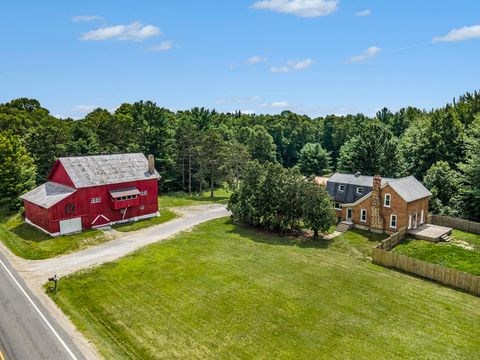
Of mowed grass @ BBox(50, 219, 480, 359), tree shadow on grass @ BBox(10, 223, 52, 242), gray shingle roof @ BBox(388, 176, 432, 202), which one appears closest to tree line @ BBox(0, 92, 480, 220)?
gray shingle roof @ BBox(388, 176, 432, 202)

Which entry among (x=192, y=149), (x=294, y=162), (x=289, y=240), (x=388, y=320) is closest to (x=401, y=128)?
(x=294, y=162)

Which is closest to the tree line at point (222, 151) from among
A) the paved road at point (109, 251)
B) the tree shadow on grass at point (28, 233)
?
the tree shadow on grass at point (28, 233)

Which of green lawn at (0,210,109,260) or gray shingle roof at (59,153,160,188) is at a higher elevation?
gray shingle roof at (59,153,160,188)

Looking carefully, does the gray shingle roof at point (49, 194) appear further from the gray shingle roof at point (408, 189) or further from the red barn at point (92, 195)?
the gray shingle roof at point (408, 189)

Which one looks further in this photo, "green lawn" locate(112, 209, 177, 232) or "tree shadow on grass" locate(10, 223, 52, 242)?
"green lawn" locate(112, 209, 177, 232)

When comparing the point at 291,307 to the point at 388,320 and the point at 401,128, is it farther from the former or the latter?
the point at 401,128

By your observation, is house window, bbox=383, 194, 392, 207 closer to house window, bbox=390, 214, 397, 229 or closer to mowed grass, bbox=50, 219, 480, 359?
house window, bbox=390, 214, 397, 229

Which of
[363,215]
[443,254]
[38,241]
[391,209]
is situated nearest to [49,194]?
[38,241]
